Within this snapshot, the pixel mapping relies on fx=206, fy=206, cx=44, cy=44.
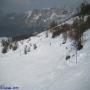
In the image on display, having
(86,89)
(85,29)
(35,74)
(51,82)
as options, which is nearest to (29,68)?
(35,74)

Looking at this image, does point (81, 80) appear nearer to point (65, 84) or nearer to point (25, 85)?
point (65, 84)

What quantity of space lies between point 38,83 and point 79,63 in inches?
55.6

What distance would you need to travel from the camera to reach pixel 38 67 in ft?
24.6

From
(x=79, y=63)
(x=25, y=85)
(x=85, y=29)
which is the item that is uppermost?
(x=85, y=29)

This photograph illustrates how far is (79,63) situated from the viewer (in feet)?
20.7

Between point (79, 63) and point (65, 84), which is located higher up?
point (79, 63)

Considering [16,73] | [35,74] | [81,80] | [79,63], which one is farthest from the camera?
[16,73]

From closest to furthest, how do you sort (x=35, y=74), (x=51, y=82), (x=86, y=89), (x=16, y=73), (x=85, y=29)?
(x=86, y=89) < (x=51, y=82) < (x=35, y=74) < (x=16, y=73) < (x=85, y=29)

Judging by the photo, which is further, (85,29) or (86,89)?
(85,29)

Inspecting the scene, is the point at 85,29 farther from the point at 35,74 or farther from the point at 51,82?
the point at 51,82

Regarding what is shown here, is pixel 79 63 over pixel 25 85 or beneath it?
over

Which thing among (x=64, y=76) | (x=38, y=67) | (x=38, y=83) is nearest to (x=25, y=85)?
(x=38, y=83)

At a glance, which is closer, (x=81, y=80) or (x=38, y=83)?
(x=81, y=80)

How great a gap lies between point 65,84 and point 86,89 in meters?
0.82
